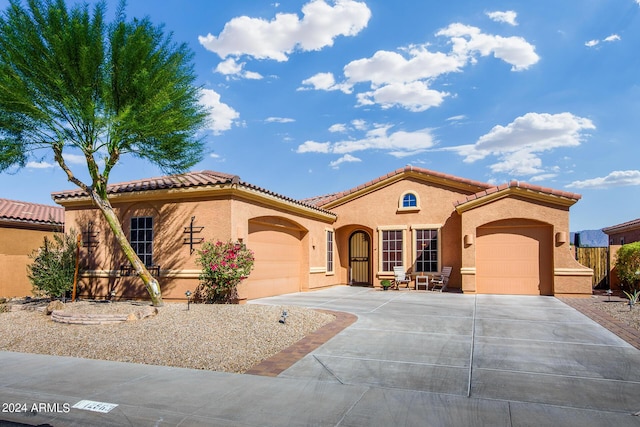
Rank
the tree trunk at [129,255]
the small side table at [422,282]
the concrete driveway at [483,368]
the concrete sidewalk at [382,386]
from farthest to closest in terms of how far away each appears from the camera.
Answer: the small side table at [422,282] → the tree trunk at [129,255] → the concrete driveway at [483,368] → the concrete sidewalk at [382,386]

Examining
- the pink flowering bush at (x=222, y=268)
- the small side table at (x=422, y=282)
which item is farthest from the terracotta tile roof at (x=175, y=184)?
the small side table at (x=422, y=282)

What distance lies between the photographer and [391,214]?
66.0ft

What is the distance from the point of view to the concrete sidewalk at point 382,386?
4.93 m

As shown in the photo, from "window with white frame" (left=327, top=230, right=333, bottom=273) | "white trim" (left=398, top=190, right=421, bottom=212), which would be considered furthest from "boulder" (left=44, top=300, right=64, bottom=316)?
"white trim" (left=398, top=190, right=421, bottom=212)

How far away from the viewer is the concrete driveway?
504 centimetres

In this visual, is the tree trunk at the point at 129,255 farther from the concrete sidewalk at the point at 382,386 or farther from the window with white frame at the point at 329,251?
the window with white frame at the point at 329,251

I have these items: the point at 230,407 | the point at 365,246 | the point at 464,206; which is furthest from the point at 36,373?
the point at 365,246

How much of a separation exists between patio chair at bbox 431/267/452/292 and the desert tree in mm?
11298

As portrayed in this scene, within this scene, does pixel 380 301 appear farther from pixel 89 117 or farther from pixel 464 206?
pixel 89 117

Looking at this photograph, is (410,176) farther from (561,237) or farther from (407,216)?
(561,237)

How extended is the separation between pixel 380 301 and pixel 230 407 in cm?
986

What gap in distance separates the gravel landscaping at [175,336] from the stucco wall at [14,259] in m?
6.10

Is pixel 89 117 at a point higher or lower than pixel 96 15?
lower

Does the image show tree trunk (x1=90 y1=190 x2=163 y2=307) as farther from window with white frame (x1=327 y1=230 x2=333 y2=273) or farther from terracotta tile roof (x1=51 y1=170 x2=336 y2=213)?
window with white frame (x1=327 y1=230 x2=333 y2=273)
